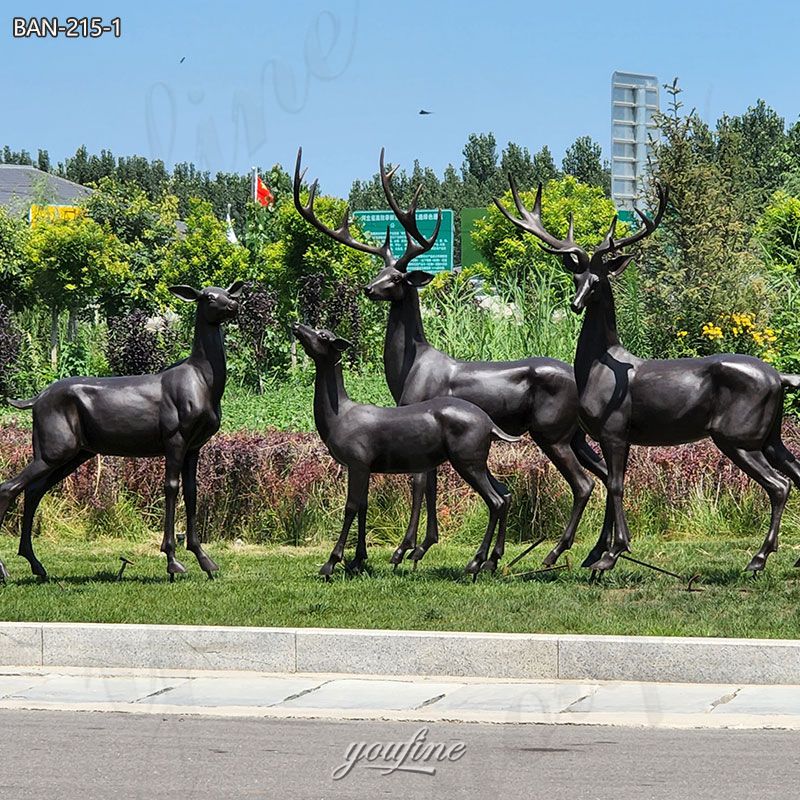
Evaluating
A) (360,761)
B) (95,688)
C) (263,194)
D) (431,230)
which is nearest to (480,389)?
(95,688)

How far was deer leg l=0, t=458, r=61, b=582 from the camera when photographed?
472 inches

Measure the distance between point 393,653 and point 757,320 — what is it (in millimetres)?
12670

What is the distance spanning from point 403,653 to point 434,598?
1640 millimetres

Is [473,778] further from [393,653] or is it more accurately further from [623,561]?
[623,561]

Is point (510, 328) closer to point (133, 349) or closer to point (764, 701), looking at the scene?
point (133, 349)

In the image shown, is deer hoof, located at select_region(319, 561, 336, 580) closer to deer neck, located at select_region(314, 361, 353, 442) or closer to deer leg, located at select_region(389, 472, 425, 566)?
deer leg, located at select_region(389, 472, 425, 566)

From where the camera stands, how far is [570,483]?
12445 millimetres

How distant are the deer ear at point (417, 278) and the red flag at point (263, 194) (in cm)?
1873

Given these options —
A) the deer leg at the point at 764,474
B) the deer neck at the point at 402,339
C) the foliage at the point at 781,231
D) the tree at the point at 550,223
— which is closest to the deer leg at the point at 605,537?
the deer leg at the point at 764,474

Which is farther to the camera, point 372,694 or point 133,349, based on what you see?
point 133,349

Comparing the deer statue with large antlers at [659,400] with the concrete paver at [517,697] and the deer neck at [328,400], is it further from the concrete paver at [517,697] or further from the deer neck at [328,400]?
the concrete paver at [517,697]

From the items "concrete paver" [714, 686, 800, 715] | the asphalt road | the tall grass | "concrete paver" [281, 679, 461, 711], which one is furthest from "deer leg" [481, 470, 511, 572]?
the tall grass

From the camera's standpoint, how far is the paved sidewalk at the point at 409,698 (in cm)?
800

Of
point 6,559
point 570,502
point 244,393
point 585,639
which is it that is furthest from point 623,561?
point 244,393
